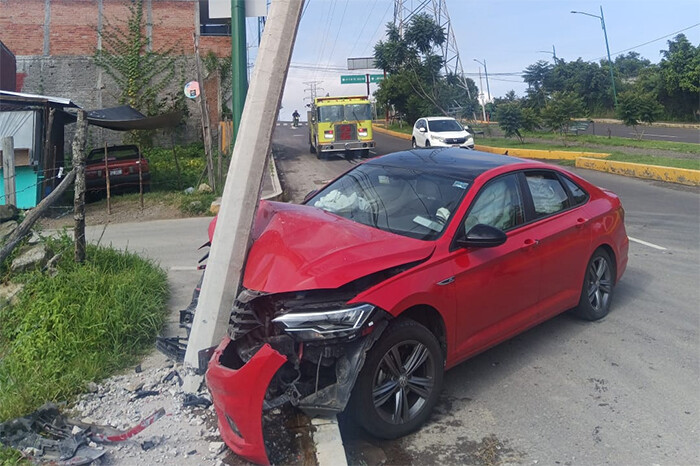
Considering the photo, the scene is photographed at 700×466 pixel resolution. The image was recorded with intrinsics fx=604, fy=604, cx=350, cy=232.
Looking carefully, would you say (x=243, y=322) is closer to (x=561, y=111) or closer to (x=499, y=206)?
(x=499, y=206)

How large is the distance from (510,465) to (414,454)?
56cm

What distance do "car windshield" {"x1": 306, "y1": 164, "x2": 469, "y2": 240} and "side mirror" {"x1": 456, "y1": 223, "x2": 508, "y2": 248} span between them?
19cm

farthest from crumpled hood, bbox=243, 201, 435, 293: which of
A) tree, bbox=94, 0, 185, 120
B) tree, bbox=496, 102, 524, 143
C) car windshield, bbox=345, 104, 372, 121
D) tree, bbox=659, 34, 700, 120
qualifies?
tree, bbox=659, 34, 700, 120

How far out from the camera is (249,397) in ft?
10.7

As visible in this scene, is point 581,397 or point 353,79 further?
point 353,79

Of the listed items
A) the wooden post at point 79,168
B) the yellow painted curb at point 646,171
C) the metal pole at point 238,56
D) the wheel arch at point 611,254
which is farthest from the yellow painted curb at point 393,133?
the wooden post at point 79,168

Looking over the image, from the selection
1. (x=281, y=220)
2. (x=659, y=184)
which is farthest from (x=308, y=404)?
(x=659, y=184)

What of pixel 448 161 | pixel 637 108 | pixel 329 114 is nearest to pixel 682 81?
pixel 637 108

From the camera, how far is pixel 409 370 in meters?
3.81

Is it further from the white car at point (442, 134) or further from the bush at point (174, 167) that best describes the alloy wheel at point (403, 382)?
the white car at point (442, 134)

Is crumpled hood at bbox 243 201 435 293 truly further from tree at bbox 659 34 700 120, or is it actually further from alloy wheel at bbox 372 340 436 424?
tree at bbox 659 34 700 120

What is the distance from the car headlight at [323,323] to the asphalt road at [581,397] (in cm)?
80

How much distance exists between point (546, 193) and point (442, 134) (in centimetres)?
1988

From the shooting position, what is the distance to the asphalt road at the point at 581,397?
3.66 m
